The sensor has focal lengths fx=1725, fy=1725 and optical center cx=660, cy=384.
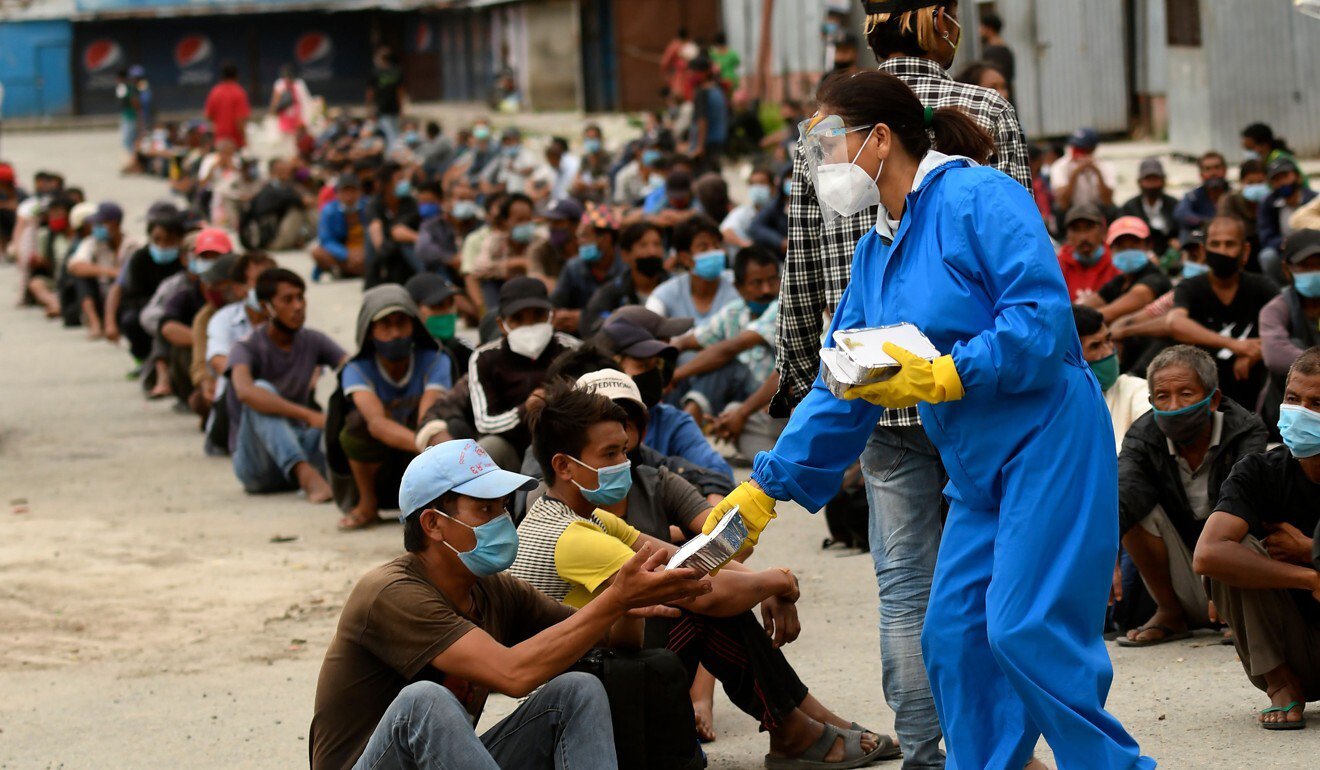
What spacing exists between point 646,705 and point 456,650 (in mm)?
722

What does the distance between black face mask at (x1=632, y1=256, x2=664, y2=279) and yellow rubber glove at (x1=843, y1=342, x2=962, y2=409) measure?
293 inches

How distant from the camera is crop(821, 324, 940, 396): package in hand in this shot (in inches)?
144

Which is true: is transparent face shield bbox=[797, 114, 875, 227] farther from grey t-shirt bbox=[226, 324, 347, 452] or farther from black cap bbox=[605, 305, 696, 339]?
grey t-shirt bbox=[226, 324, 347, 452]

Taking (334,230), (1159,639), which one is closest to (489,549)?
(1159,639)

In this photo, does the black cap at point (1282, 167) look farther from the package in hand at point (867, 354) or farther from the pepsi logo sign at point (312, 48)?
the pepsi logo sign at point (312, 48)

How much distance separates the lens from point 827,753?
5223 millimetres

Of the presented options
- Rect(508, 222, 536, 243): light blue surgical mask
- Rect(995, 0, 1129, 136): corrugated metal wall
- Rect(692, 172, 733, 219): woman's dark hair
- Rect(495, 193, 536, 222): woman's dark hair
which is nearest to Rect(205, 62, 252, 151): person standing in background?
Rect(995, 0, 1129, 136): corrugated metal wall

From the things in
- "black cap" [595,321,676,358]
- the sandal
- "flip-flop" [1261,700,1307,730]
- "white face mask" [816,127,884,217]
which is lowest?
the sandal

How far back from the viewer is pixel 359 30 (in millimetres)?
45844

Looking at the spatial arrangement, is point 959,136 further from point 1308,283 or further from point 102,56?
point 102,56

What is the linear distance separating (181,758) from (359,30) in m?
41.9

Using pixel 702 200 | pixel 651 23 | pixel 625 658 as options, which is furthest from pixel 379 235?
pixel 651 23

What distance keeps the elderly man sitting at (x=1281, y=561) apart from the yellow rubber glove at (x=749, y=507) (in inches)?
65.2

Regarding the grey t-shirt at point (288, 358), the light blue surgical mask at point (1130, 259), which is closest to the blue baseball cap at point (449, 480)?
the grey t-shirt at point (288, 358)
